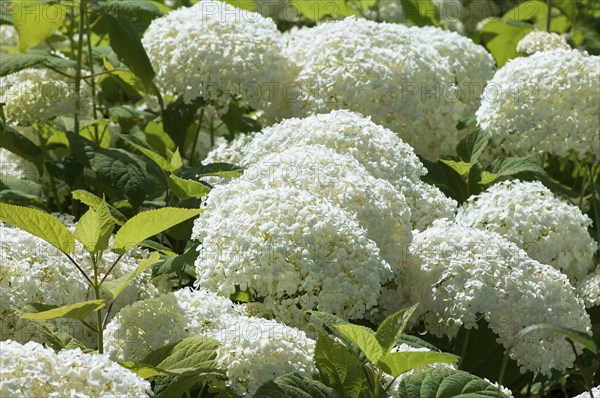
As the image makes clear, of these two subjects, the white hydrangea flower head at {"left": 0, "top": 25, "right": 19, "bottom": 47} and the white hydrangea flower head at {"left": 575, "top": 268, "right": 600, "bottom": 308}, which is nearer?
the white hydrangea flower head at {"left": 575, "top": 268, "right": 600, "bottom": 308}

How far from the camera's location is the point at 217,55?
13.4ft

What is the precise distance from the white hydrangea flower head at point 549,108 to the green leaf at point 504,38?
155 cm

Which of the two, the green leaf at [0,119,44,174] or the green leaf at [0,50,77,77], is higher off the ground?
the green leaf at [0,50,77,77]

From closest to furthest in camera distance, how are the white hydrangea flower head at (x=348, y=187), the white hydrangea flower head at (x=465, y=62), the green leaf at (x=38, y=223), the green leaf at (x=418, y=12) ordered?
the green leaf at (x=38, y=223) → the white hydrangea flower head at (x=348, y=187) → the white hydrangea flower head at (x=465, y=62) → the green leaf at (x=418, y=12)

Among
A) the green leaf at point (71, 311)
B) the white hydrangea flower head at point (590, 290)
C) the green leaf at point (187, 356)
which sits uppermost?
the green leaf at point (71, 311)

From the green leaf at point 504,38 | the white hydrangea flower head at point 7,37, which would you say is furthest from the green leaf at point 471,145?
the white hydrangea flower head at point 7,37

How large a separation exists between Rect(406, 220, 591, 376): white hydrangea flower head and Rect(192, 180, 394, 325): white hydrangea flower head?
0.22m

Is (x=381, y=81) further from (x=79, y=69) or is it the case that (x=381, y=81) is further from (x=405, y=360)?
(x=405, y=360)

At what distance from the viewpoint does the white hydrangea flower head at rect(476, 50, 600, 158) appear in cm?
409

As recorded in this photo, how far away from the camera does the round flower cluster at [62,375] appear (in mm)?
2121

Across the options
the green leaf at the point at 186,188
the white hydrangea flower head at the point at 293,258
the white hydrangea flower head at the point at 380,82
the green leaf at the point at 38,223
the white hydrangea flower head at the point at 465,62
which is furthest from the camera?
the white hydrangea flower head at the point at 465,62

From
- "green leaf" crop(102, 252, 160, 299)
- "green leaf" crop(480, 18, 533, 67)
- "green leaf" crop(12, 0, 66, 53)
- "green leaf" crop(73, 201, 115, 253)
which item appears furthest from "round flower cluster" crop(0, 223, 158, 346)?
"green leaf" crop(480, 18, 533, 67)

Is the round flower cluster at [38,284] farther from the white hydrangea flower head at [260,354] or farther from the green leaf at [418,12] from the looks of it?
the green leaf at [418,12]

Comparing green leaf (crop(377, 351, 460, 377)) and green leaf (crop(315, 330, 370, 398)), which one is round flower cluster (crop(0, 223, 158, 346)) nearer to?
green leaf (crop(315, 330, 370, 398))
